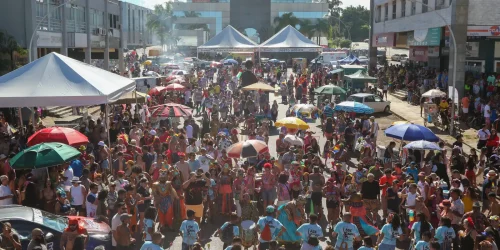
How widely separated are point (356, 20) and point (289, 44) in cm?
10709

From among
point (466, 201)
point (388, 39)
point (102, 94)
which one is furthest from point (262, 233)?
point (388, 39)

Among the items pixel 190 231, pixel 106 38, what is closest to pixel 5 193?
pixel 190 231

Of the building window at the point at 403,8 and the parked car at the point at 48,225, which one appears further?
the building window at the point at 403,8

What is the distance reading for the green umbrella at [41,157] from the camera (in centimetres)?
1359

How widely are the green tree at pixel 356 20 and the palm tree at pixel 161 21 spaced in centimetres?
4207

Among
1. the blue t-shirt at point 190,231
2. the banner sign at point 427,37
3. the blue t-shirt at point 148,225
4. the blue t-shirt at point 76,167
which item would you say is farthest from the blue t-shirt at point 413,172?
the banner sign at point 427,37

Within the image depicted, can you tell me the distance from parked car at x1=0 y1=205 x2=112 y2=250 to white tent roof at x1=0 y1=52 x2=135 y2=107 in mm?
6297

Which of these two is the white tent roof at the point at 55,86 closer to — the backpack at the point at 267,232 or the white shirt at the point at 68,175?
the white shirt at the point at 68,175

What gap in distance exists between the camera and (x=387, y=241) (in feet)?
36.2

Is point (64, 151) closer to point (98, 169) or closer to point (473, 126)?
point (98, 169)

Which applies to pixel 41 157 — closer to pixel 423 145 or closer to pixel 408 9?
pixel 423 145

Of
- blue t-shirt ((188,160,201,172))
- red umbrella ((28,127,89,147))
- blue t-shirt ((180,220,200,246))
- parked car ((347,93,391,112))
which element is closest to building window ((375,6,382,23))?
parked car ((347,93,391,112))

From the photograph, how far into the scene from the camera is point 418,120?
32.0 meters

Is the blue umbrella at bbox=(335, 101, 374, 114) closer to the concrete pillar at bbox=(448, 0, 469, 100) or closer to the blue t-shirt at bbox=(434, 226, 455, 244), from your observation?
the concrete pillar at bbox=(448, 0, 469, 100)
